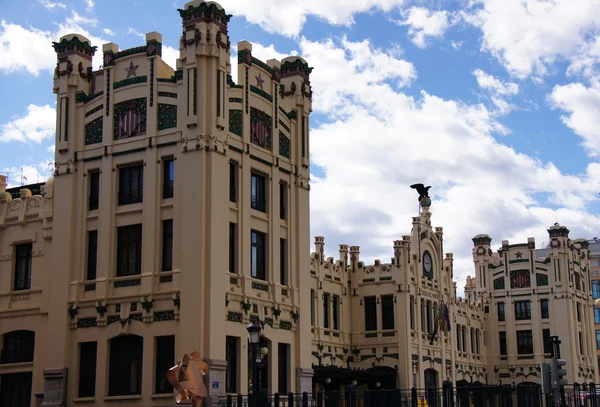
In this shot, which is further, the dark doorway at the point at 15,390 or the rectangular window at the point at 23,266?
the rectangular window at the point at 23,266

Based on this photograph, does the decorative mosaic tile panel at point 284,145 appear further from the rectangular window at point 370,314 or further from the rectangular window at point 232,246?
the rectangular window at point 370,314

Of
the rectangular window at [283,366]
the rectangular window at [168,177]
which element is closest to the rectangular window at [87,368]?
the rectangular window at [168,177]

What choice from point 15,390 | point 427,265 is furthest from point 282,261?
point 427,265

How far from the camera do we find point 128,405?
116ft

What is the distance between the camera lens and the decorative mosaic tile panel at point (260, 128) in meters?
38.9

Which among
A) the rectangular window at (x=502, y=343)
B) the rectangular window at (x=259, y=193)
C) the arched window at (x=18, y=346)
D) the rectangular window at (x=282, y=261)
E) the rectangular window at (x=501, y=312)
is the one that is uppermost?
the rectangular window at (x=259, y=193)

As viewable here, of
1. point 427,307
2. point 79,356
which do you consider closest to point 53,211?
point 79,356

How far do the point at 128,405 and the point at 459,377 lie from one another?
38630 millimetres

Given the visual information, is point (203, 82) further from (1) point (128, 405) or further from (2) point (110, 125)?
(1) point (128, 405)

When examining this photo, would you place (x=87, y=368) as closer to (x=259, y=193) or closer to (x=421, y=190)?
(x=259, y=193)

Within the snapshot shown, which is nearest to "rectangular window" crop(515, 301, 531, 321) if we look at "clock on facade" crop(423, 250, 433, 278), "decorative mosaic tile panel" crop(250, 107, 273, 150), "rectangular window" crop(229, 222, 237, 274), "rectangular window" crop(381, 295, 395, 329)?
"clock on facade" crop(423, 250, 433, 278)

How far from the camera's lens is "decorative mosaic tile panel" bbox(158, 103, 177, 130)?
36.8m

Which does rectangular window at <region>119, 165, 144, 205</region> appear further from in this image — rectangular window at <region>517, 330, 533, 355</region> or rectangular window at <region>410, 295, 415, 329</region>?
rectangular window at <region>517, 330, 533, 355</region>

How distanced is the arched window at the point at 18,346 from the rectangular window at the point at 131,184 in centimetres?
760
